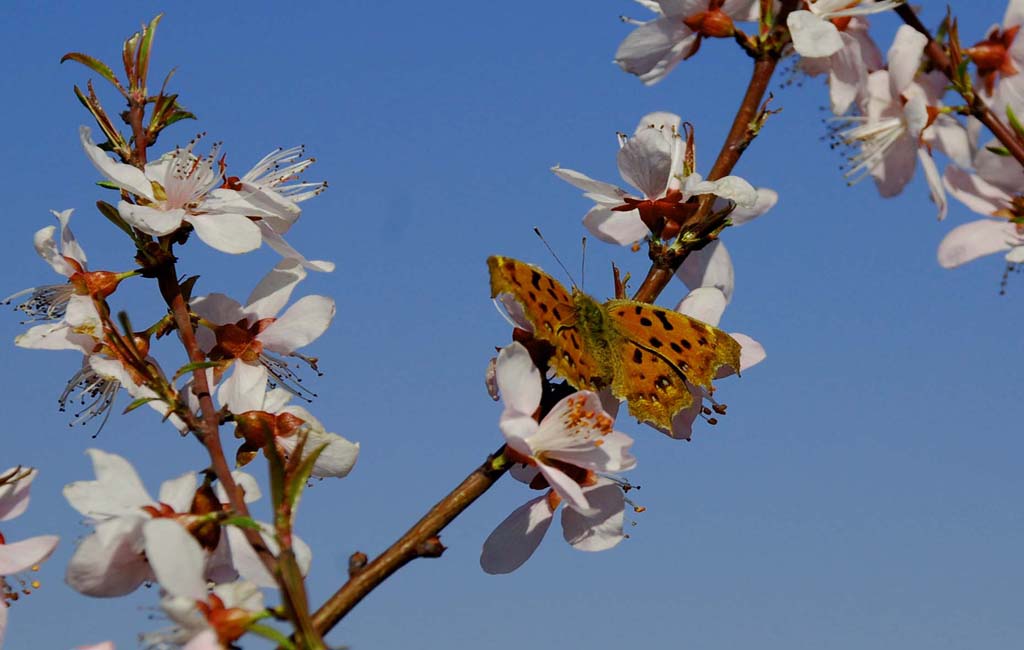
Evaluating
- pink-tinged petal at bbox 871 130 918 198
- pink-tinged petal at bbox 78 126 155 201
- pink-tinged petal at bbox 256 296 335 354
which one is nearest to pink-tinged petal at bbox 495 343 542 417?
pink-tinged petal at bbox 256 296 335 354

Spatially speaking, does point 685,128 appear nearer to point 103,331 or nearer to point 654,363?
point 654,363

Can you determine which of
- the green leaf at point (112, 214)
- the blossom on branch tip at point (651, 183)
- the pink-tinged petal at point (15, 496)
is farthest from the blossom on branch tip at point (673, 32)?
the pink-tinged petal at point (15, 496)

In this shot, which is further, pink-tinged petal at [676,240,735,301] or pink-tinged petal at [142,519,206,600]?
pink-tinged petal at [676,240,735,301]

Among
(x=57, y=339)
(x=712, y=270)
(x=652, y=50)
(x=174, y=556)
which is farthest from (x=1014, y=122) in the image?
(x=57, y=339)

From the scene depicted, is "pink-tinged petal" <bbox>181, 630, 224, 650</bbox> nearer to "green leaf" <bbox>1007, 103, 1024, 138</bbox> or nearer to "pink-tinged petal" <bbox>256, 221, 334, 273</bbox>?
"pink-tinged petal" <bbox>256, 221, 334, 273</bbox>

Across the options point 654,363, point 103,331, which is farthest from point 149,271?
point 654,363
